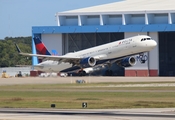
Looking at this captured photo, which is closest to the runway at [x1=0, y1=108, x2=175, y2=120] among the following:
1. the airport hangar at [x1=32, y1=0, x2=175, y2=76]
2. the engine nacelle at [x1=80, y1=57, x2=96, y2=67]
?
the engine nacelle at [x1=80, y1=57, x2=96, y2=67]

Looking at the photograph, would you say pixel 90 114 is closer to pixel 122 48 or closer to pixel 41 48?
pixel 122 48

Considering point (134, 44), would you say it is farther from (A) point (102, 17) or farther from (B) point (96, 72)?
(A) point (102, 17)

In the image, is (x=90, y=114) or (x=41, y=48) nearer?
Result: (x=90, y=114)

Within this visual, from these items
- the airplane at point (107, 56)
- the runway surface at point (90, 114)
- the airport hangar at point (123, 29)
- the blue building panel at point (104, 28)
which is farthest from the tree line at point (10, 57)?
the runway surface at point (90, 114)

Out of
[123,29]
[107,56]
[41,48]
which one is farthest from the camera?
[123,29]

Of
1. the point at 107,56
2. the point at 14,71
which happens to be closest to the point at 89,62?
the point at 107,56

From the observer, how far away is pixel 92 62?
8581 centimetres

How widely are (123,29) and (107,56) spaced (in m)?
15.7

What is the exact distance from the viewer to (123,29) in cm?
10019

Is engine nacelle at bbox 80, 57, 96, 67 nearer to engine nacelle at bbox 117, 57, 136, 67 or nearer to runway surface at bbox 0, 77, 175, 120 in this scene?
engine nacelle at bbox 117, 57, 136, 67

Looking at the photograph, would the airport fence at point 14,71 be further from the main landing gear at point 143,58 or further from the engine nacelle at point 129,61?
the engine nacelle at point 129,61

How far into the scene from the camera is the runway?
1157 inches

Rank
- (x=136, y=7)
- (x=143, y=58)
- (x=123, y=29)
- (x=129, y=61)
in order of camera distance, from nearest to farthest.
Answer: (x=129, y=61) → (x=143, y=58) → (x=123, y=29) → (x=136, y=7)

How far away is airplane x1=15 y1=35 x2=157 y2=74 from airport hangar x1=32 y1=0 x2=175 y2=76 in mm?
10442
